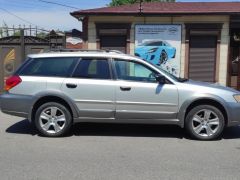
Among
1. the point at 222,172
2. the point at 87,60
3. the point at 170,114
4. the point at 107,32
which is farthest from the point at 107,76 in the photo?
the point at 107,32

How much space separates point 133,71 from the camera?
319 inches

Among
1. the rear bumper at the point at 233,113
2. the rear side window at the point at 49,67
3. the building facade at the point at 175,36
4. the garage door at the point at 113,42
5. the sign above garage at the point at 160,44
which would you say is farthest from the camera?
the garage door at the point at 113,42

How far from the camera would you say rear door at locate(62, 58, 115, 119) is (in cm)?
795

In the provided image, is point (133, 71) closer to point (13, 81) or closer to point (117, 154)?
point (117, 154)

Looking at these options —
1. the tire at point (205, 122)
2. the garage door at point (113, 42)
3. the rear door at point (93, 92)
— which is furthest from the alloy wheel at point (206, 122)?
the garage door at point (113, 42)

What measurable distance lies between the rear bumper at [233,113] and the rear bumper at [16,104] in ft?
12.0

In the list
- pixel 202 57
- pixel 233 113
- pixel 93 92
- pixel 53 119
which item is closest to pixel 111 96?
pixel 93 92

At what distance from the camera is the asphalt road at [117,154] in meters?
5.69

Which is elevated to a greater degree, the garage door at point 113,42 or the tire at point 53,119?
the garage door at point 113,42

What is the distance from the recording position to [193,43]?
15.3 meters

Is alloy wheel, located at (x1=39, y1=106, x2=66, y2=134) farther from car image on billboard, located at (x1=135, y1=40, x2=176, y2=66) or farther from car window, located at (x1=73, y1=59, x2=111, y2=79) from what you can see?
car image on billboard, located at (x1=135, y1=40, x2=176, y2=66)

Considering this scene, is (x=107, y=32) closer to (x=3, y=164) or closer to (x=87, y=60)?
(x=87, y=60)

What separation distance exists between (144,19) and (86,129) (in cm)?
742

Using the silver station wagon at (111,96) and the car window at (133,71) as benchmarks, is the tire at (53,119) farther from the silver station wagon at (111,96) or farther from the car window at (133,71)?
the car window at (133,71)
